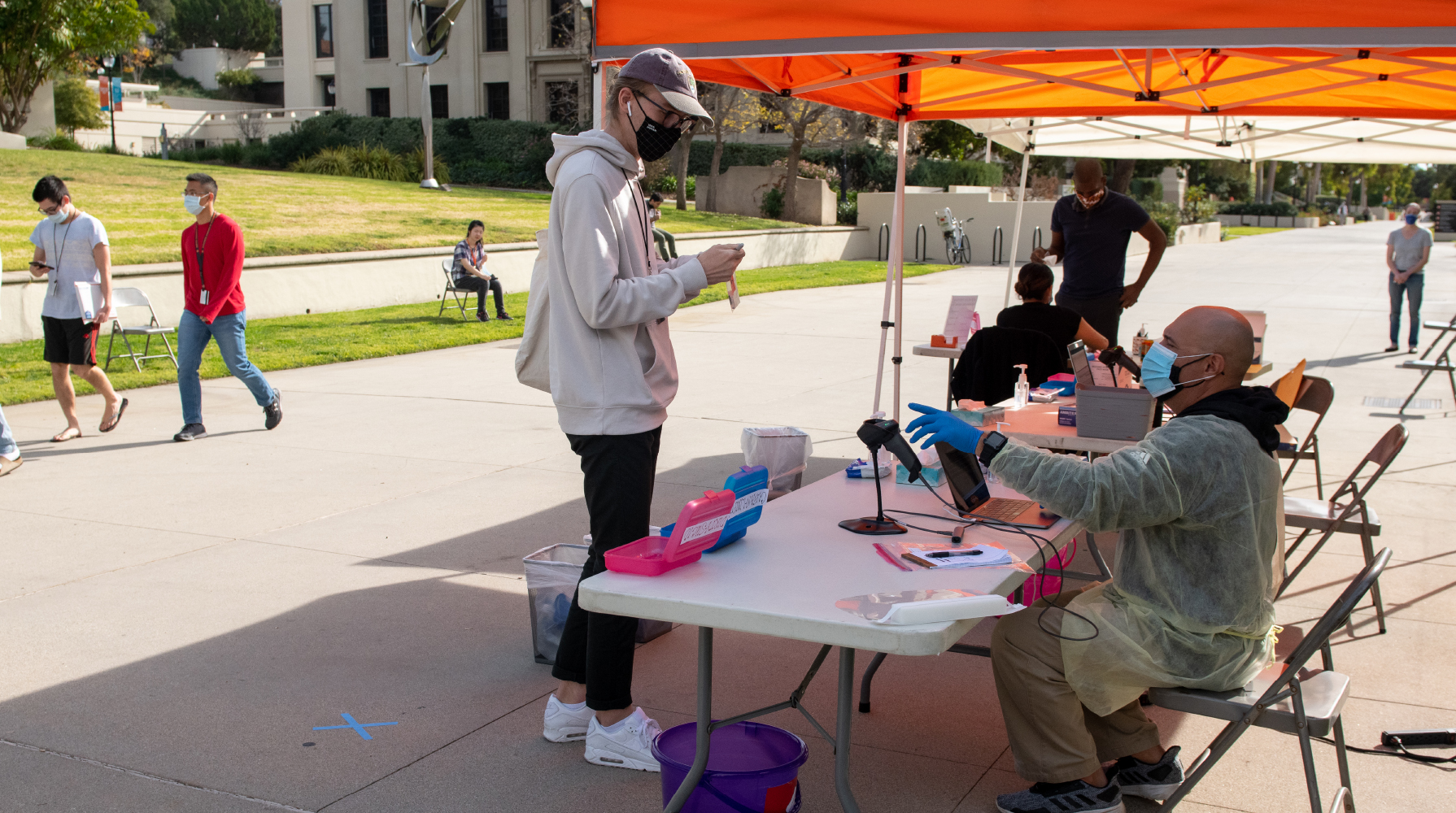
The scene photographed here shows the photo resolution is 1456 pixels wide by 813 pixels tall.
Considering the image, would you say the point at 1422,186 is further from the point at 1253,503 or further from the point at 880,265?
the point at 1253,503

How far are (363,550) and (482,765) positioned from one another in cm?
239

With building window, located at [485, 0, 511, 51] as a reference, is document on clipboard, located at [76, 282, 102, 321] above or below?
below

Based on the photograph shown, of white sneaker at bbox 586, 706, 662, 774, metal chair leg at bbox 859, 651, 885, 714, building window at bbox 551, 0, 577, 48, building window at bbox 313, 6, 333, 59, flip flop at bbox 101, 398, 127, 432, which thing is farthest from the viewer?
building window at bbox 313, 6, 333, 59

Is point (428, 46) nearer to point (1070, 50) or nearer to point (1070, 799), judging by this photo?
point (1070, 50)

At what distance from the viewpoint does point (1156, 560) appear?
→ 2.82m

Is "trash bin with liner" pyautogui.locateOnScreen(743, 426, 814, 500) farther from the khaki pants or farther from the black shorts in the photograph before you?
the black shorts

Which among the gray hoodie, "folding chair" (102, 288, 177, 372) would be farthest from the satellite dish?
the gray hoodie

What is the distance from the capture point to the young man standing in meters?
3.03

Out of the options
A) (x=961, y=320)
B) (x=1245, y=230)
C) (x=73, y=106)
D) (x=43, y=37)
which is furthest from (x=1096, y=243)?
(x=1245, y=230)

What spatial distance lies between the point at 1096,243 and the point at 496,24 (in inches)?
1528

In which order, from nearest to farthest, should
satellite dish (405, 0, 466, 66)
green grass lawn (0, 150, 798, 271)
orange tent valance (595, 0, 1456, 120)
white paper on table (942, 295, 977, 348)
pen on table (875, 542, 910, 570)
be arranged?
pen on table (875, 542, 910, 570)
orange tent valance (595, 0, 1456, 120)
white paper on table (942, 295, 977, 348)
green grass lawn (0, 150, 798, 271)
satellite dish (405, 0, 466, 66)

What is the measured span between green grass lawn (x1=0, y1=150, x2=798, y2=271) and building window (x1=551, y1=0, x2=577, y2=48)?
11139 millimetres

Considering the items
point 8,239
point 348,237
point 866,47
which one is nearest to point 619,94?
point 866,47

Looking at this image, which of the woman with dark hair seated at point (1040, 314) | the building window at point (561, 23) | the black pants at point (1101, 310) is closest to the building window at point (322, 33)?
the building window at point (561, 23)
